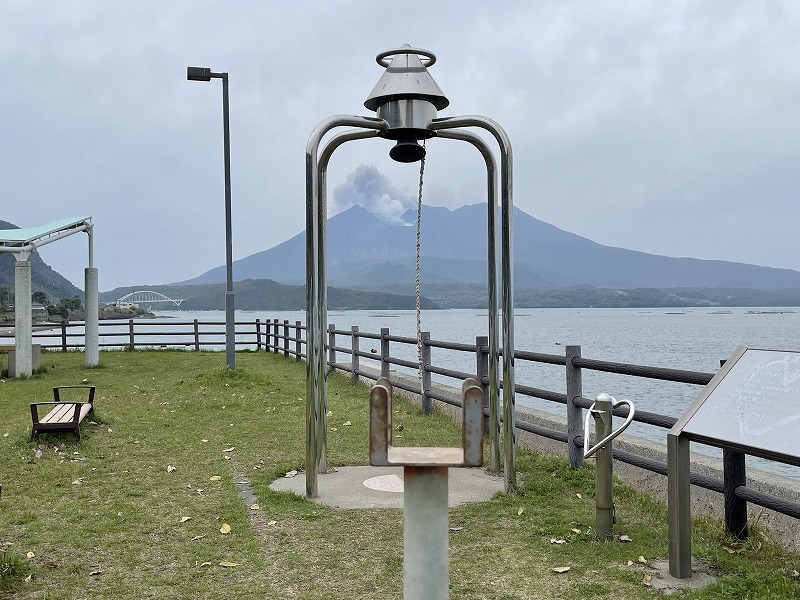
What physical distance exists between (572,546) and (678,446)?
3.10 ft

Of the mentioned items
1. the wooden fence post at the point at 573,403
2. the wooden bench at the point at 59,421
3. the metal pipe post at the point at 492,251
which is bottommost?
the wooden bench at the point at 59,421

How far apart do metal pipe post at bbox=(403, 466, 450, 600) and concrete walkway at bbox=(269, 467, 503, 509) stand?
97.9 inches

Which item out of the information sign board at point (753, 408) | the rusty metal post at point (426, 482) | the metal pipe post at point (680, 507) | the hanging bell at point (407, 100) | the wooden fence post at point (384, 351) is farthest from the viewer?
the wooden fence post at point (384, 351)

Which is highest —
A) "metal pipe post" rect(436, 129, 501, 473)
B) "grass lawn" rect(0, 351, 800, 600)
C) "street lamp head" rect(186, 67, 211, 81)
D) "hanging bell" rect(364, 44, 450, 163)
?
"street lamp head" rect(186, 67, 211, 81)

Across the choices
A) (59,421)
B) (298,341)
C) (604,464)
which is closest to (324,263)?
(604,464)

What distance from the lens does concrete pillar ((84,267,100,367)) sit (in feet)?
52.5

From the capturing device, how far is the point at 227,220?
15141 mm

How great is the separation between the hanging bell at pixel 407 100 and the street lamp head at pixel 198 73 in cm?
1077

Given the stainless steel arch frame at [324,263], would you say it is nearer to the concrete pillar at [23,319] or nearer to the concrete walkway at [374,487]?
the concrete walkway at [374,487]

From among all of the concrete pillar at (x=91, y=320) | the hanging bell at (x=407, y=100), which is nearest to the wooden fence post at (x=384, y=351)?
the hanging bell at (x=407, y=100)

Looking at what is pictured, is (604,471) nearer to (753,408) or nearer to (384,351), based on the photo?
(753,408)

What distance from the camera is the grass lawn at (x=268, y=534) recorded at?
3.56 metres

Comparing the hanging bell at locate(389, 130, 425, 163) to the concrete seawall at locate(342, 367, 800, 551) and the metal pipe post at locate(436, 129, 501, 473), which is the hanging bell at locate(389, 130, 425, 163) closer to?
the metal pipe post at locate(436, 129, 501, 473)

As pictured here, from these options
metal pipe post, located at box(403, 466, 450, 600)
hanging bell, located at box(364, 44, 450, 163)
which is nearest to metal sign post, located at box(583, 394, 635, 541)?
metal pipe post, located at box(403, 466, 450, 600)
